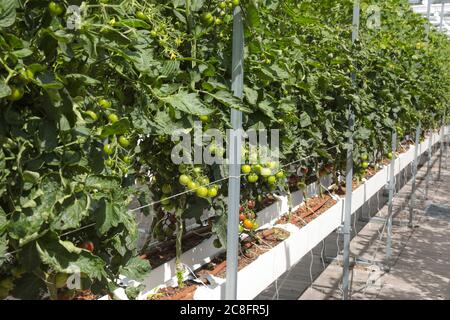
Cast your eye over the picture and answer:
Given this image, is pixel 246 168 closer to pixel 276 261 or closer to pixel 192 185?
pixel 192 185

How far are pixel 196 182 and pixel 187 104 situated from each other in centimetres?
40

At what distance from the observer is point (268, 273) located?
2.02 m

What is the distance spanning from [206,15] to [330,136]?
1594 mm

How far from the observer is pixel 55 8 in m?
0.86

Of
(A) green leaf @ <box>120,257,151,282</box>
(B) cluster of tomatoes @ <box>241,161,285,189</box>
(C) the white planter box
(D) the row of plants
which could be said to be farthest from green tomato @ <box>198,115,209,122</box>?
(C) the white planter box

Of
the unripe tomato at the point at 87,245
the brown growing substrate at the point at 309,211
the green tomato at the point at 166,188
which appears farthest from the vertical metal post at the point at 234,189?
the brown growing substrate at the point at 309,211

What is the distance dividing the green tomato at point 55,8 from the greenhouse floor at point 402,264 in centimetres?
297

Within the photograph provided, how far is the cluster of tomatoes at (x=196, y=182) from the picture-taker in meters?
1.54

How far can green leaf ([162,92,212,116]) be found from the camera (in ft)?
4.04

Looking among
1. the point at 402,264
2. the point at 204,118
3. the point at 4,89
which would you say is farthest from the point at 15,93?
the point at 402,264

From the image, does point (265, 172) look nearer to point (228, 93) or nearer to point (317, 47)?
point (228, 93)

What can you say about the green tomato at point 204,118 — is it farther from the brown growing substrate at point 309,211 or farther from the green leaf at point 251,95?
the brown growing substrate at point 309,211

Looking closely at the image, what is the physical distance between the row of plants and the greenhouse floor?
58.1 inches
